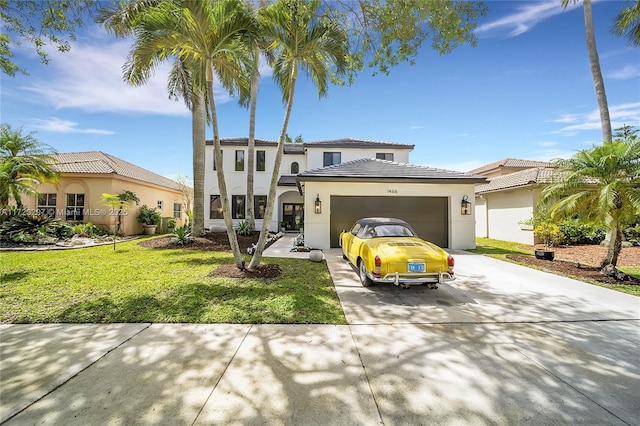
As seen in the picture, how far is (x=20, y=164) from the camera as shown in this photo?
12359 mm

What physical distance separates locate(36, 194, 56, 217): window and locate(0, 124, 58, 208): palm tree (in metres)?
2.71

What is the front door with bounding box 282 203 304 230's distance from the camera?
68.9 ft

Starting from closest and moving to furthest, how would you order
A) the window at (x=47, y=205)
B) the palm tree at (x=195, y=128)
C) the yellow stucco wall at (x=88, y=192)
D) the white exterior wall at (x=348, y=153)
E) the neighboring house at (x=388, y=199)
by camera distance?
1. the neighboring house at (x=388, y=199)
2. the palm tree at (x=195, y=128)
3. the yellow stucco wall at (x=88, y=192)
4. the window at (x=47, y=205)
5. the white exterior wall at (x=348, y=153)

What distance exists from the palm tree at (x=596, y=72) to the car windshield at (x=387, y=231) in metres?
13.8

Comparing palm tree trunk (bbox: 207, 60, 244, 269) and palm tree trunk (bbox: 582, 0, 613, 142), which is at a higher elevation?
palm tree trunk (bbox: 582, 0, 613, 142)

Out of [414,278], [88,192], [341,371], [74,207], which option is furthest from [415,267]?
[74,207]

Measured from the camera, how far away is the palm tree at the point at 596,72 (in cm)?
1237

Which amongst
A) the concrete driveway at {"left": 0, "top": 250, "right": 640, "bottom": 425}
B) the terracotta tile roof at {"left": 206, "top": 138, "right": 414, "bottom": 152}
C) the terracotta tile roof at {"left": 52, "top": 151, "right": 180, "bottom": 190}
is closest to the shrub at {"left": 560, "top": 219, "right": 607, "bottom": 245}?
the concrete driveway at {"left": 0, "top": 250, "right": 640, "bottom": 425}

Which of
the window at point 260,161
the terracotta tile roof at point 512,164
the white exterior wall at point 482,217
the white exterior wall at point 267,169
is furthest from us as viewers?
the terracotta tile roof at point 512,164

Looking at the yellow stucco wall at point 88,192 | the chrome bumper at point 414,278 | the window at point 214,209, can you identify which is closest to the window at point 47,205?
the yellow stucco wall at point 88,192

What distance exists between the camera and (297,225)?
68.6 ft

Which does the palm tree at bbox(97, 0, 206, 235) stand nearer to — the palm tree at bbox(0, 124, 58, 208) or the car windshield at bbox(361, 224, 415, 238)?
the palm tree at bbox(0, 124, 58, 208)

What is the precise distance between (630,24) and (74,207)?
31.8 meters

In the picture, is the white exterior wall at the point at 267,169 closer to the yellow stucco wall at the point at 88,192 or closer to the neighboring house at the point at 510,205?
the yellow stucco wall at the point at 88,192
